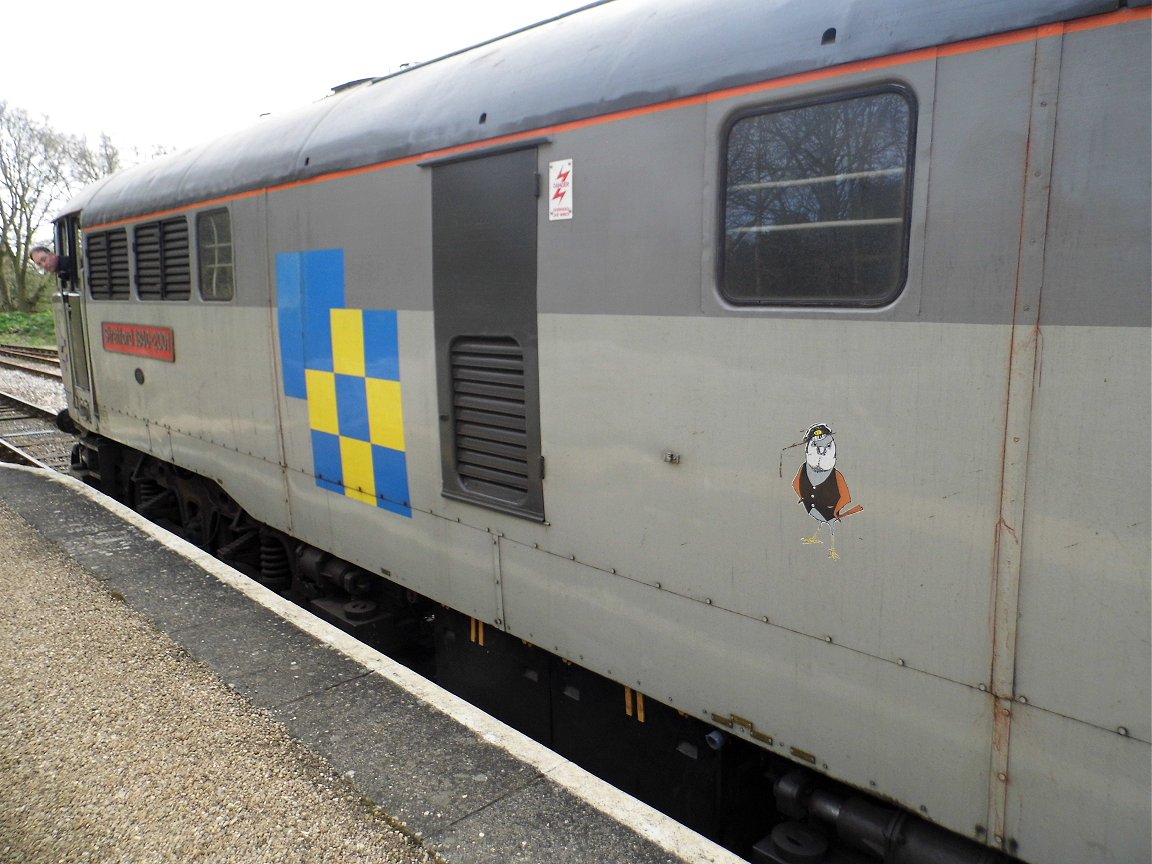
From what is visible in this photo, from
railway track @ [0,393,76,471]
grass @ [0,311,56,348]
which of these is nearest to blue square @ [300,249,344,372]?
railway track @ [0,393,76,471]

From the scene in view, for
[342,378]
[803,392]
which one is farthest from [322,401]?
[803,392]

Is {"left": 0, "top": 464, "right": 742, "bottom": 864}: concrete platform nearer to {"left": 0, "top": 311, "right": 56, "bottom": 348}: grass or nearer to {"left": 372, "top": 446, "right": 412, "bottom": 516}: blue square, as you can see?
{"left": 372, "top": 446, "right": 412, "bottom": 516}: blue square

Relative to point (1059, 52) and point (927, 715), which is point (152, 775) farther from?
point (1059, 52)

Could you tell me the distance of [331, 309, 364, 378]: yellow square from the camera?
3.86 m

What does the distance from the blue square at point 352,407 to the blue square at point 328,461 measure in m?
0.12

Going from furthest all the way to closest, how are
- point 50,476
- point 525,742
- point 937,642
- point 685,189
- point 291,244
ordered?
point 50,476 < point 291,244 < point 525,742 < point 685,189 < point 937,642

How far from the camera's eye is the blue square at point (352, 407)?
12.8 feet

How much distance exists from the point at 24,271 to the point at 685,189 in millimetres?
40351

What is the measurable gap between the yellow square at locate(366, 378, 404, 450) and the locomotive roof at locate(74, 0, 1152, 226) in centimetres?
95

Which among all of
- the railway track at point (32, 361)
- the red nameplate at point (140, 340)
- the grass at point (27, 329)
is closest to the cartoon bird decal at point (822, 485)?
the red nameplate at point (140, 340)

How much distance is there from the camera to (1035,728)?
6.46ft

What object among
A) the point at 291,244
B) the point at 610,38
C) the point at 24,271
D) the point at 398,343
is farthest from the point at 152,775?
the point at 24,271

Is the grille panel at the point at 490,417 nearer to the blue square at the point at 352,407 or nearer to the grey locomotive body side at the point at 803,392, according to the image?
the grey locomotive body side at the point at 803,392

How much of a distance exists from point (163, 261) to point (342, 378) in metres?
2.40
